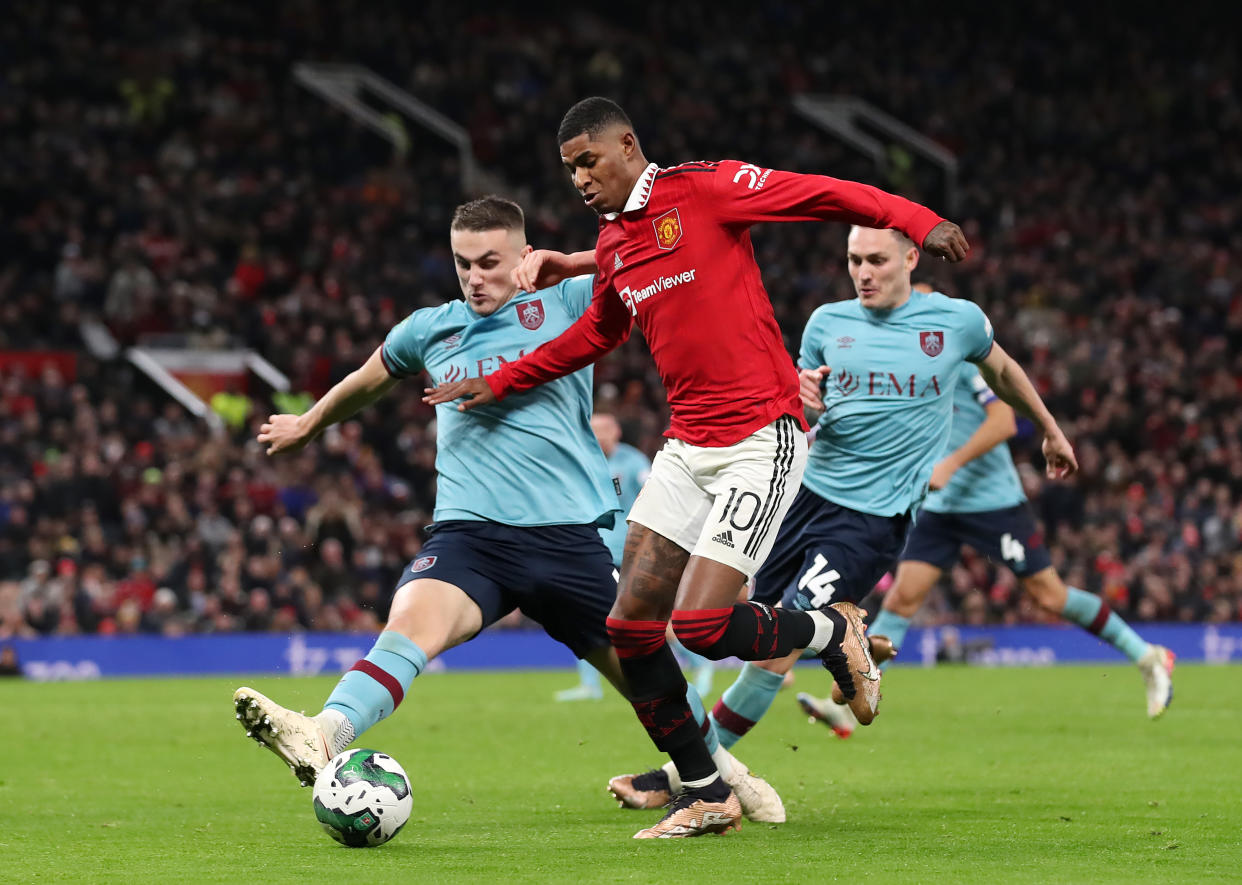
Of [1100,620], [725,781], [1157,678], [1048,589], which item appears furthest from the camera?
[1100,620]

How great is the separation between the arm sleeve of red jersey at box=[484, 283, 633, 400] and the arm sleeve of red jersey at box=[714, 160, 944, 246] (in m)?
0.68

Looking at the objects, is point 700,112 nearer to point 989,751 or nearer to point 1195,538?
point 1195,538

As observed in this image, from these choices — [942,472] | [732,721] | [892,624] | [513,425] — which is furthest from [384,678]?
[892,624]

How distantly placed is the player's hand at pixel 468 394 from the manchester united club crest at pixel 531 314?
0.40 m

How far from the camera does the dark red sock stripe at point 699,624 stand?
6.04 metres

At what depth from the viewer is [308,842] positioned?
20.3 feet

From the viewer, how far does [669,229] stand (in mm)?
6160

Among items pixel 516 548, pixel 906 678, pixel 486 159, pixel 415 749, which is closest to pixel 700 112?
pixel 486 159

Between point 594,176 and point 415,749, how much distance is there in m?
5.18

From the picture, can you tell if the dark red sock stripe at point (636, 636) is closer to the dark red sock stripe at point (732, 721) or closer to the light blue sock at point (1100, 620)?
the dark red sock stripe at point (732, 721)

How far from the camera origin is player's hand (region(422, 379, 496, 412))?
22.2ft

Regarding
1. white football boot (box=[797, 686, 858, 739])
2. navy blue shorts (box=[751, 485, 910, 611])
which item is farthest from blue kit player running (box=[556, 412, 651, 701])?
navy blue shorts (box=[751, 485, 910, 611])

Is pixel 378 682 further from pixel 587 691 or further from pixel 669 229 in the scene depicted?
pixel 587 691

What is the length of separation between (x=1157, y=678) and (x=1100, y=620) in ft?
1.83
